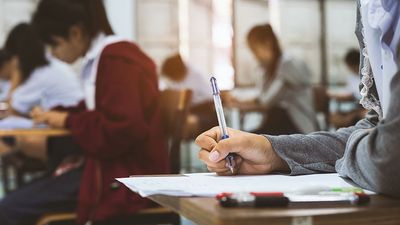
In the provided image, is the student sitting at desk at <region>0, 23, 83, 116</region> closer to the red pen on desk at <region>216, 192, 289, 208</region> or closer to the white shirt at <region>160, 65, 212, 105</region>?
the white shirt at <region>160, 65, 212, 105</region>

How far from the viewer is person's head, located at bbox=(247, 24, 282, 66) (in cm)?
489

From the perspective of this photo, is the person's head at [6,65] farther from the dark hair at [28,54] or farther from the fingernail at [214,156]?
the fingernail at [214,156]

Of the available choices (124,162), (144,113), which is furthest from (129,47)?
(124,162)

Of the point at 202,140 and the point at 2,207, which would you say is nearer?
the point at 202,140

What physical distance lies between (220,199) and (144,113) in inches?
61.4

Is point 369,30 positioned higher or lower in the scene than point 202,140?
higher

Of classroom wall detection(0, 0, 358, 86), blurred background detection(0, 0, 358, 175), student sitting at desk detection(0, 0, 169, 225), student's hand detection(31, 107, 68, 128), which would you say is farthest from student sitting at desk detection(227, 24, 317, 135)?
student sitting at desk detection(0, 0, 169, 225)

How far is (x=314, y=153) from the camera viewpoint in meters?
1.03

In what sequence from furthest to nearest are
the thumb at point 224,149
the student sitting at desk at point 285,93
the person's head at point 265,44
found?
1. the person's head at point 265,44
2. the student sitting at desk at point 285,93
3. the thumb at point 224,149

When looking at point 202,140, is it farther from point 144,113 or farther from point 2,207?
point 2,207

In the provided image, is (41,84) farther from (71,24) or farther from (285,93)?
(285,93)

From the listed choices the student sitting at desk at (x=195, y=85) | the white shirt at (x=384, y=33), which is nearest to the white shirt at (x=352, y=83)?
the student sitting at desk at (x=195, y=85)

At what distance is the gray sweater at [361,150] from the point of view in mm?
706

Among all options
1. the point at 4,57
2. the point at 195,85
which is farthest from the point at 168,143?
the point at 195,85
